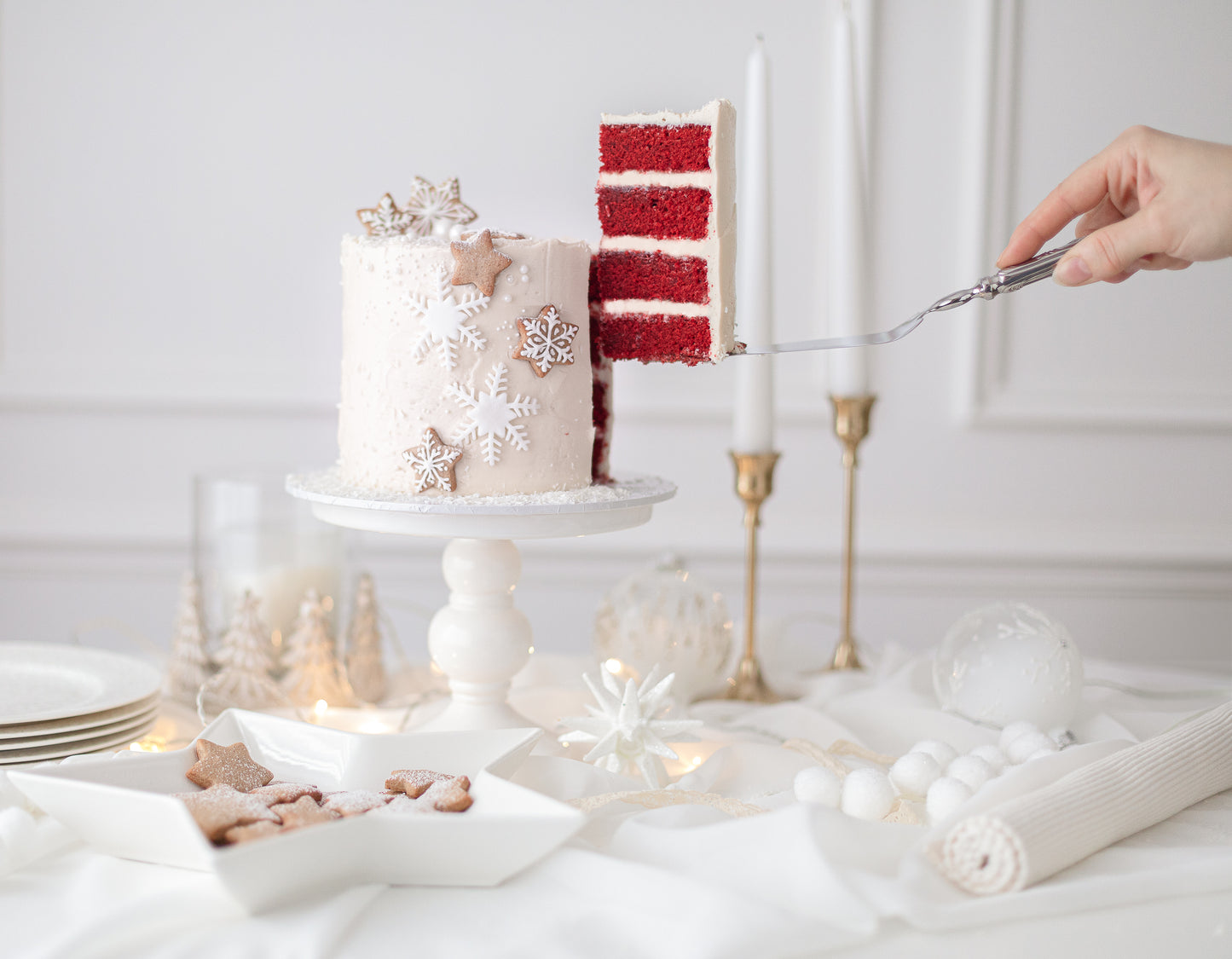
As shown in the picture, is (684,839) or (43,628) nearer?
(684,839)

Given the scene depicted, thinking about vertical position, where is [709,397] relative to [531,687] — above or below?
above

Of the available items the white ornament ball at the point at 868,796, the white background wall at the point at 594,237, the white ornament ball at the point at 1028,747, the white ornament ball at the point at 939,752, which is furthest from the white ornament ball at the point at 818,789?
the white background wall at the point at 594,237

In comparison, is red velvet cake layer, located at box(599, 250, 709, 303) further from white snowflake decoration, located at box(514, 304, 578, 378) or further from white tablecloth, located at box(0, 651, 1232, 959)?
white tablecloth, located at box(0, 651, 1232, 959)

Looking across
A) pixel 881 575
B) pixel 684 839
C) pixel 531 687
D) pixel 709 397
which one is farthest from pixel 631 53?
pixel 684 839

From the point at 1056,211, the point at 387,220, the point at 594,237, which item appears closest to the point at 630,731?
the point at 387,220

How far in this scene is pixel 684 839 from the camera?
2.56 feet

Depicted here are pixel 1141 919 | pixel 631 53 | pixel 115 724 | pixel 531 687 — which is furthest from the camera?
pixel 631 53

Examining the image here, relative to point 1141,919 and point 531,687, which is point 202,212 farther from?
point 1141,919

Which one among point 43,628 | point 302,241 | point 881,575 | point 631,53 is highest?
point 631,53

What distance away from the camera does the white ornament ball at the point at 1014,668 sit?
3.77 feet

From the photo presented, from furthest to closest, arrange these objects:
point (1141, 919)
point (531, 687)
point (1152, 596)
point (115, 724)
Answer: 1. point (1152, 596)
2. point (531, 687)
3. point (115, 724)
4. point (1141, 919)

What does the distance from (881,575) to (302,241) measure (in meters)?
1.41

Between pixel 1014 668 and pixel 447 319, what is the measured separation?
2.37 ft

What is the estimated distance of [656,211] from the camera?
1104 mm
